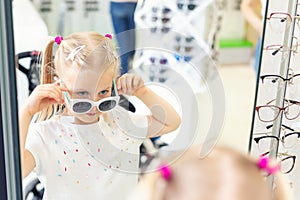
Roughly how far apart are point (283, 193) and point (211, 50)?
1.60m

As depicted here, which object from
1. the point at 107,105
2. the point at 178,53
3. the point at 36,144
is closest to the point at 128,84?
the point at 107,105

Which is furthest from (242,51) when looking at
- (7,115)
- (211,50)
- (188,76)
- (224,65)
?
(7,115)

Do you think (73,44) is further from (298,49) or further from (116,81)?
(298,49)

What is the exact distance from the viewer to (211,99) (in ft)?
2.69

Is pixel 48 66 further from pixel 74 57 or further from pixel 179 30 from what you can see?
pixel 179 30

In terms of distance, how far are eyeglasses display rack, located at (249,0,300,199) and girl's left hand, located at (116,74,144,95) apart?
17 cm

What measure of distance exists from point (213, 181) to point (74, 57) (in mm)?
321

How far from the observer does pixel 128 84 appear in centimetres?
73

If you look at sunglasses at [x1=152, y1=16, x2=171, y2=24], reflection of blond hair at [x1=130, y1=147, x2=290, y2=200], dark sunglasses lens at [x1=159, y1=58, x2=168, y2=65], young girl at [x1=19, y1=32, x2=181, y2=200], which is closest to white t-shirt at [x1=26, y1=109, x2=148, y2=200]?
young girl at [x1=19, y1=32, x2=181, y2=200]

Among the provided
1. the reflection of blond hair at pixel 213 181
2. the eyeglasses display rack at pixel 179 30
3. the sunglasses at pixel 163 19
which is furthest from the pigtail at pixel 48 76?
the sunglasses at pixel 163 19

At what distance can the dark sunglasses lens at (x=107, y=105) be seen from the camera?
0.71m

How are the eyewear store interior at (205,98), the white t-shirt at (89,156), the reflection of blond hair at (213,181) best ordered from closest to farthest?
1. the reflection of blond hair at (213,181)
2. the eyewear store interior at (205,98)
3. the white t-shirt at (89,156)

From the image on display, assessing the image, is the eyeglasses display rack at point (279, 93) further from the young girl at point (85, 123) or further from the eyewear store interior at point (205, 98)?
the young girl at point (85, 123)

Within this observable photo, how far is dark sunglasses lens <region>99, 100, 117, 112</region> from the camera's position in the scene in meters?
0.71
